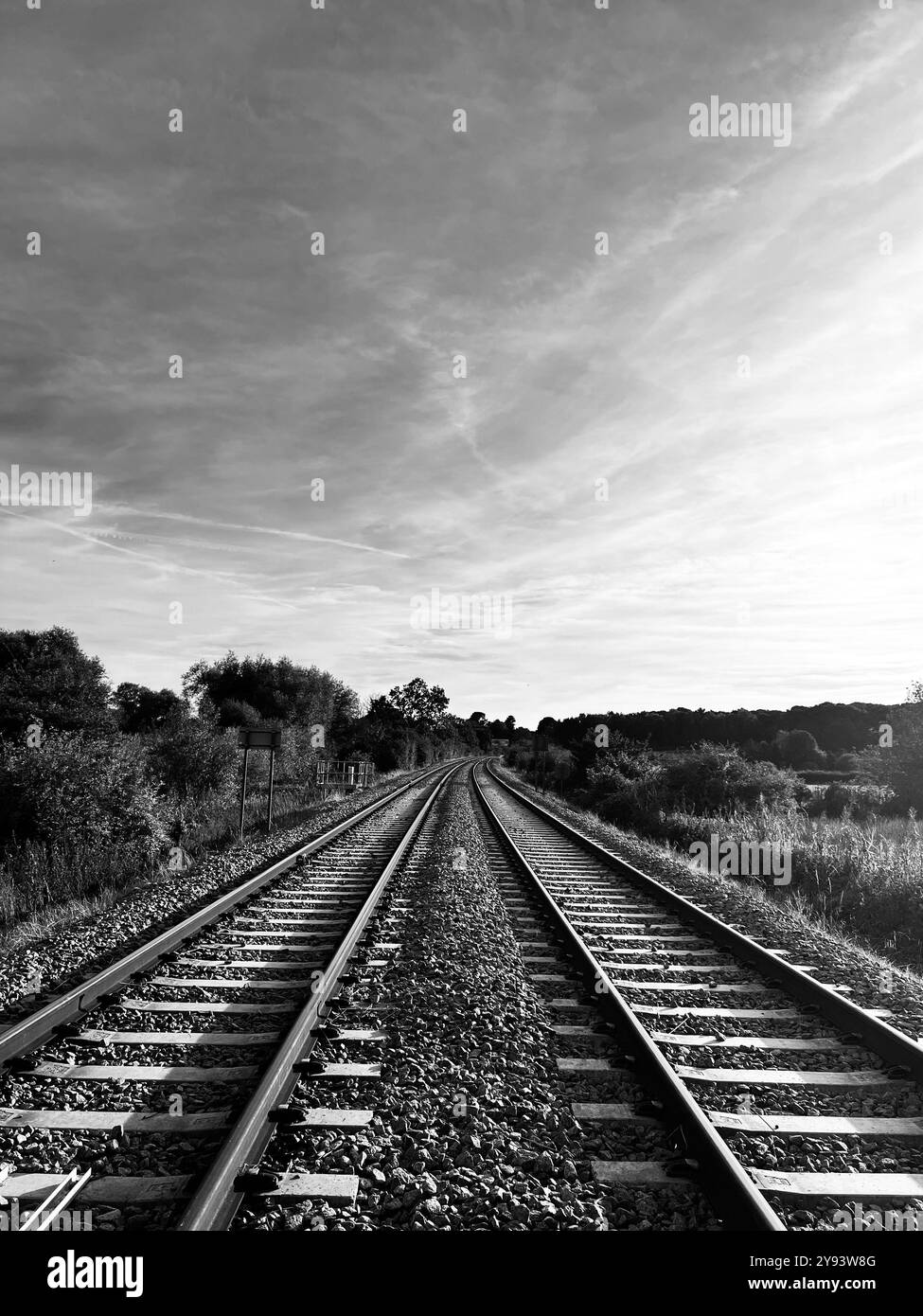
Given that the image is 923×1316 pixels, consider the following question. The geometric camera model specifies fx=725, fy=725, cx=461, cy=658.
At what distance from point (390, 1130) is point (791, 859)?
34.3 feet

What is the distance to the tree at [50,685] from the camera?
27.8m

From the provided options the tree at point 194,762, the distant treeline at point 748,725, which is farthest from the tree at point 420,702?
the tree at point 194,762

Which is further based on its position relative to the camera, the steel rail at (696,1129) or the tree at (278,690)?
the tree at (278,690)

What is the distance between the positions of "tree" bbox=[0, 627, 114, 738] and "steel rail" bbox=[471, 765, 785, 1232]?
1865cm

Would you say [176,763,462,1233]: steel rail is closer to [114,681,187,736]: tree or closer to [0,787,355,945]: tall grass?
[0,787,355,945]: tall grass

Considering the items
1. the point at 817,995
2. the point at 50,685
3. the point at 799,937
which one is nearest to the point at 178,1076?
the point at 817,995

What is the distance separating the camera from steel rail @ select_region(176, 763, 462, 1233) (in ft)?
9.09

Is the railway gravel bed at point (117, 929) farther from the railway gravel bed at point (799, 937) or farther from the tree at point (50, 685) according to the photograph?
the tree at point (50, 685)

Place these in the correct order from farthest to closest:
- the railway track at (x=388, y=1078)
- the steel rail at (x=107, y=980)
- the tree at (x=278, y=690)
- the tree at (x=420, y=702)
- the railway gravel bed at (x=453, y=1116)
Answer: the tree at (x=420, y=702) < the tree at (x=278, y=690) < the steel rail at (x=107, y=980) < the railway track at (x=388, y=1078) < the railway gravel bed at (x=453, y=1116)

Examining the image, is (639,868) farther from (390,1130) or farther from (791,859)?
(390,1130)

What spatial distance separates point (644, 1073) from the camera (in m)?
4.10

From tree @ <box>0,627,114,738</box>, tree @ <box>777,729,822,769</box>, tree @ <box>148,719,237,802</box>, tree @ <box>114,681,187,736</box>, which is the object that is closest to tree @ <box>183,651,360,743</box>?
tree @ <box>114,681,187,736</box>

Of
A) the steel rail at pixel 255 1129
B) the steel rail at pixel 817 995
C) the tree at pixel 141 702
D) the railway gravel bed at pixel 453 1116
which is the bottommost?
the steel rail at pixel 817 995
